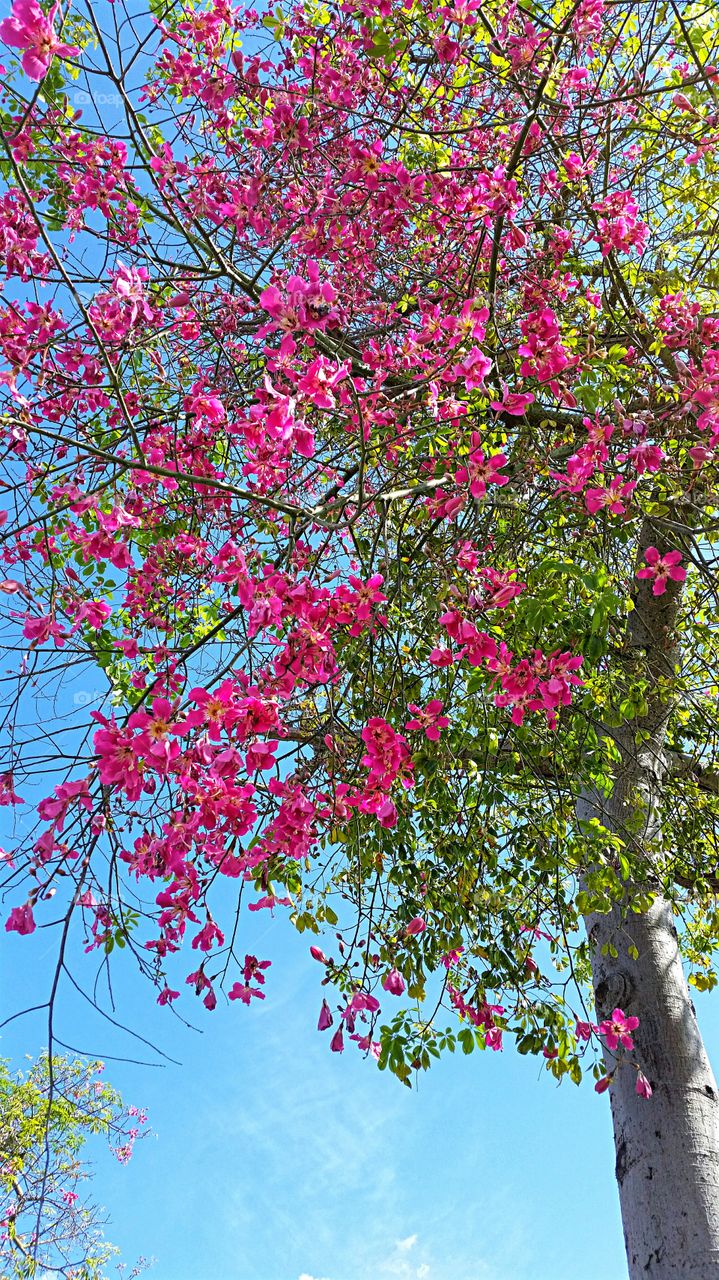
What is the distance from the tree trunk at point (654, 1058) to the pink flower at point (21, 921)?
7.20 ft

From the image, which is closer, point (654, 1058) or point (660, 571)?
point (660, 571)

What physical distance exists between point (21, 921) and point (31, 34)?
91.4 inches

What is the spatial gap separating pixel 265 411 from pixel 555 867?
219cm

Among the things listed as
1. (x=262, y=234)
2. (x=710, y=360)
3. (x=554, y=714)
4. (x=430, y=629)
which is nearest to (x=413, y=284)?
(x=262, y=234)

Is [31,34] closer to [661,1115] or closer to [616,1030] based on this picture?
[616,1030]

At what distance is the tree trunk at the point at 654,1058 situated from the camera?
3.29 meters

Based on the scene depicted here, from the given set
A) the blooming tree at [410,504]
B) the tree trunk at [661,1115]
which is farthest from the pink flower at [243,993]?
the tree trunk at [661,1115]

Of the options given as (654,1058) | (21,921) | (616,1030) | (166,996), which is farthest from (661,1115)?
(21,921)

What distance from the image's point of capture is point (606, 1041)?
3449 mm

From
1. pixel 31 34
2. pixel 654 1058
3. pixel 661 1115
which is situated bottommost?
pixel 661 1115

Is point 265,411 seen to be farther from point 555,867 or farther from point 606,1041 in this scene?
point 606,1041

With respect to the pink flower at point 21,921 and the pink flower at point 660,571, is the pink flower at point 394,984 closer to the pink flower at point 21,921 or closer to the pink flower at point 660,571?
the pink flower at point 21,921

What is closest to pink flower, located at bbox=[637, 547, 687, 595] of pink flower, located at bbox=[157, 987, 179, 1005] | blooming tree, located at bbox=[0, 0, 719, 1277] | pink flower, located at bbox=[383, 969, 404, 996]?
blooming tree, located at bbox=[0, 0, 719, 1277]

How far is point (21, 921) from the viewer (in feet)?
7.73
